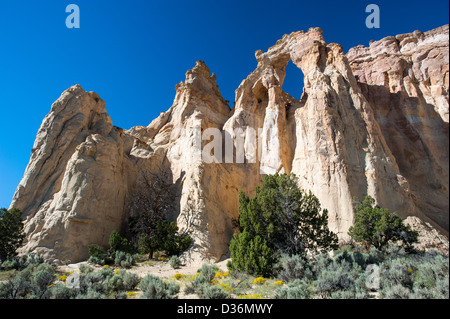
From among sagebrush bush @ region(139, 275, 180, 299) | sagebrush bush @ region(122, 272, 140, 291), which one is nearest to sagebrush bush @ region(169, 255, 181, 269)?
sagebrush bush @ region(122, 272, 140, 291)

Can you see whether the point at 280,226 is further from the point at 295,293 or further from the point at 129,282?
the point at 129,282

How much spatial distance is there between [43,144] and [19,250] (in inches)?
368

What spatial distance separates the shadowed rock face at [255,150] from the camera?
20.8 m

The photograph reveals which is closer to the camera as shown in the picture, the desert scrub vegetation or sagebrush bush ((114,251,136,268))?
the desert scrub vegetation

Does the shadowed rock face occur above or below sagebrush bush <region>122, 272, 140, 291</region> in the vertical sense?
above

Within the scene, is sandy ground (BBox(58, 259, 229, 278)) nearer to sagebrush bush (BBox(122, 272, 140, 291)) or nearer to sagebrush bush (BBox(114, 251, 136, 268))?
sagebrush bush (BBox(114, 251, 136, 268))

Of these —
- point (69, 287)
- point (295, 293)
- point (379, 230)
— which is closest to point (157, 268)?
point (69, 287)

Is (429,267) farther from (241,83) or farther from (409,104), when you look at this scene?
(241,83)

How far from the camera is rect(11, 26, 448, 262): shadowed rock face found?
20.8 m

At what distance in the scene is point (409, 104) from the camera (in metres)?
29.5

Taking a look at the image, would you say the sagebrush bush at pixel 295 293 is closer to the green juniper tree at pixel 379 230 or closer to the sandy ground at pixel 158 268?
the sandy ground at pixel 158 268

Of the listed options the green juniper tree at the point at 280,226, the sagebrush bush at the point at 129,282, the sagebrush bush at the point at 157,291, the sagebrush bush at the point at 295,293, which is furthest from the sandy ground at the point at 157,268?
the sagebrush bush at the point at 295,293

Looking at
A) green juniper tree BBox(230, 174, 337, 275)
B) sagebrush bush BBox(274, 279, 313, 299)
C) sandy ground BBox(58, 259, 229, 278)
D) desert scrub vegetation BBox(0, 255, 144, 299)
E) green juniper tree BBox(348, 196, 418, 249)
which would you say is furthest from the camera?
green juniper tree BBox(348, 196, 418, 249)
